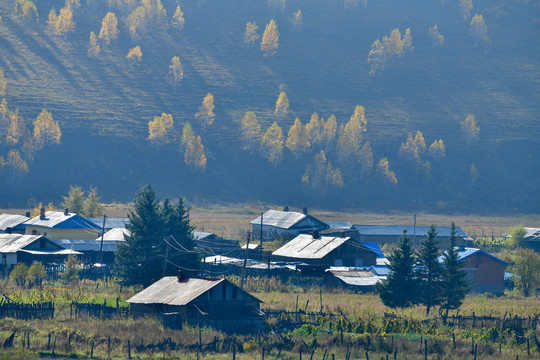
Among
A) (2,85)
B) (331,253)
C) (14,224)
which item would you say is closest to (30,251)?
(14,224)

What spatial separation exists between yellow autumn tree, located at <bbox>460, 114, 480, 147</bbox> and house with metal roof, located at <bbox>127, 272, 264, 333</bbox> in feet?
440

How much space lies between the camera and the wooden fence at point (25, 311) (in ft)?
148

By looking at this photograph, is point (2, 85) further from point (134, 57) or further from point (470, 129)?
point (470, 129)

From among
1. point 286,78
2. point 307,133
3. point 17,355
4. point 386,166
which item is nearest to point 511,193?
point 386,166

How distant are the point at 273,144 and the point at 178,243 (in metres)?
103

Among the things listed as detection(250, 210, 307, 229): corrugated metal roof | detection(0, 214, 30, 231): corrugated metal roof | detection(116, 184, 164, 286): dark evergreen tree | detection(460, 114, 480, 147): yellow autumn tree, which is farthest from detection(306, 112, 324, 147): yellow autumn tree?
detection(116, 184, 164, 286): dark evergreen tree

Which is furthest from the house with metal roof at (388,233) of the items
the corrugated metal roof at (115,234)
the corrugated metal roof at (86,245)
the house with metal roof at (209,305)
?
the house with metal roof at (209,305)

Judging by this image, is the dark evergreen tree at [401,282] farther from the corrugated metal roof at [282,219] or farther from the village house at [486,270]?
the corrugated metal roof at [282,219]

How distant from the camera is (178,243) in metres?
59.0

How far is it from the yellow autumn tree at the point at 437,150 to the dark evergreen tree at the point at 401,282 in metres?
115

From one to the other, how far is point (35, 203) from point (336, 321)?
90541 mm

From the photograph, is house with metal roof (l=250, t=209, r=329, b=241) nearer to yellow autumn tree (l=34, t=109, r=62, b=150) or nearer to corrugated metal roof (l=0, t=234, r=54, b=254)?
corrugated metal roof (l=0, t=234, r=54, b=254)

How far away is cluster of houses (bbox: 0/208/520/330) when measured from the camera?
145 ft

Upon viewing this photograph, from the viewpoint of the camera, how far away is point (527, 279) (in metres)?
69.4
